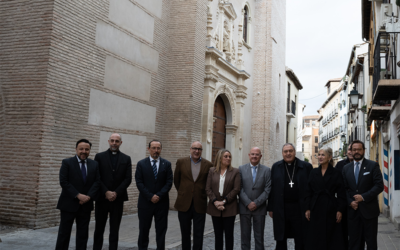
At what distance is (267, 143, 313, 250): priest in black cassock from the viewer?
228 inches

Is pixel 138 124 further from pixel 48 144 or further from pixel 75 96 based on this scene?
pixel 48 144

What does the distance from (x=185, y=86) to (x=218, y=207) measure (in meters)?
8.05

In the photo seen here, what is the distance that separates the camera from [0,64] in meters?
9.18

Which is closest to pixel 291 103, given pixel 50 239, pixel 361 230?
pixel 361 230

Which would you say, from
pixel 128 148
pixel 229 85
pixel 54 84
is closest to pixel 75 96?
pixel 54 84

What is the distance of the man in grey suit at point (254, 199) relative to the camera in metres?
5.88

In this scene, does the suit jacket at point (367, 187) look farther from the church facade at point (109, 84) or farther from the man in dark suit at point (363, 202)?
the church facade at point (109, 84)

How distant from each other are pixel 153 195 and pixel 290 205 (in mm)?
2064

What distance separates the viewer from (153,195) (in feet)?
19.9

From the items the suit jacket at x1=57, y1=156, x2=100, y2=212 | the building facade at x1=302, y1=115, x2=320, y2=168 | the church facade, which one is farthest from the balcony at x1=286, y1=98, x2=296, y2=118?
the building facade at x1=302, y1=115, x2=320, y2=168

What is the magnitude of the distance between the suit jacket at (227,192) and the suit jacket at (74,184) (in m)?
1.70

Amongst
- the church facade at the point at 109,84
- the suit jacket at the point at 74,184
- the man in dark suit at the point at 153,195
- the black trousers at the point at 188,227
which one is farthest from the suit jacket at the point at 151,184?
the church facade at the point at 109,84

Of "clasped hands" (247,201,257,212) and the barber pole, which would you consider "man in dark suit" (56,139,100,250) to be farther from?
the barber pole

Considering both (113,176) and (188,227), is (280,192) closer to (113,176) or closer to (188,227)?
(188,227)
